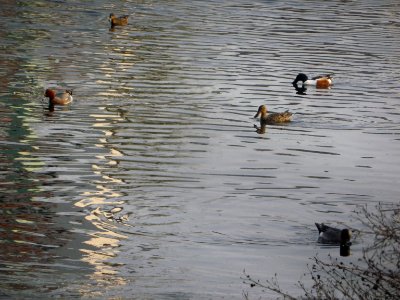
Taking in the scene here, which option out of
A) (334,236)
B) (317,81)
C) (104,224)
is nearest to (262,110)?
(317,81)

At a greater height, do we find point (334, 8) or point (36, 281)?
point (334, 8)

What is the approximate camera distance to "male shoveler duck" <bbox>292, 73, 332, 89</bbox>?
1297 inches

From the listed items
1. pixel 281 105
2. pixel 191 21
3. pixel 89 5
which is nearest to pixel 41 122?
pixel 281 105

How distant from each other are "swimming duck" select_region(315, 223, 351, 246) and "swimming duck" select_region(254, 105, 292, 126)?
9534 mm

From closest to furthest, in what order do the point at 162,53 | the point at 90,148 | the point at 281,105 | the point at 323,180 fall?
the point at 323,180
the point at 90,148
the point at 281,105
the point at 162,53

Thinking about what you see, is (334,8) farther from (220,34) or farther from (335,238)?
(335,238)

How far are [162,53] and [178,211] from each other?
19720 mm

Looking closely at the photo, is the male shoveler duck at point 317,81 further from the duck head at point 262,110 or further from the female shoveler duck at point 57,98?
the female shoveler duck at point 57,98

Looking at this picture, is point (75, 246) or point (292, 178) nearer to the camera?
point (75, 246)

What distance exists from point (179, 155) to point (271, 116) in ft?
13.1

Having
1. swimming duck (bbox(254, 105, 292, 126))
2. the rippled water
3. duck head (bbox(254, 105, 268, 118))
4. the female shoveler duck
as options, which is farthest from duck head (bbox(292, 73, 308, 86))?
the female shoveler duck

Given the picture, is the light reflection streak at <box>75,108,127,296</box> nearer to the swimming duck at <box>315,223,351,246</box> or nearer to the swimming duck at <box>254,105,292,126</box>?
the swimming duck at <box>315,223,351,246</box>

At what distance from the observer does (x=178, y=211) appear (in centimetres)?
1923

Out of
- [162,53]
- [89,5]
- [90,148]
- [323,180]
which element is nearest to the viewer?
[323,180]
